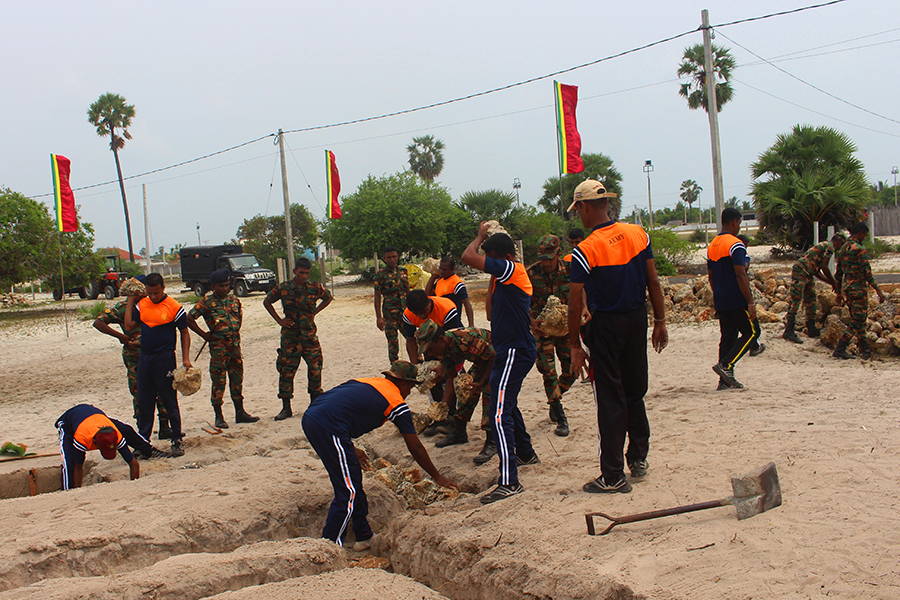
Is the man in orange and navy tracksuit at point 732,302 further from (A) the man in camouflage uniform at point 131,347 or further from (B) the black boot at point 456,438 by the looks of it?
(A) the man in camouflage uniform at point 131,347

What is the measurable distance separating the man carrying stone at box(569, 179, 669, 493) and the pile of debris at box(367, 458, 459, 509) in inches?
58.0

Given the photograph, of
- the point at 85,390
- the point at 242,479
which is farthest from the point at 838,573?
the point at 85,390

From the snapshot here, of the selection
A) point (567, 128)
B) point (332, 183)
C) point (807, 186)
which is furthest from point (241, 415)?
point (807, 186)

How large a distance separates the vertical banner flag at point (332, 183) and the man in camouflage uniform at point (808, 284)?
16.6 m

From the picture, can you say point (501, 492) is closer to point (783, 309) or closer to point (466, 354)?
point (466, 354)

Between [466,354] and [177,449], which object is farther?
[177,449]

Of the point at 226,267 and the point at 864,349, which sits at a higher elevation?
the point at 226,267

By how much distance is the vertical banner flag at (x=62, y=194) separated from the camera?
17906 millimetres

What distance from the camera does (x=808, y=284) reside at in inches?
375

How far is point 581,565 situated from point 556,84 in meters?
16.2

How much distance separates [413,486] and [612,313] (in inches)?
95.1

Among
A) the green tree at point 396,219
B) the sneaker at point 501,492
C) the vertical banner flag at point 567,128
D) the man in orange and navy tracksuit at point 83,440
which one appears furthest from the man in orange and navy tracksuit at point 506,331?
the green tree at point 396,219

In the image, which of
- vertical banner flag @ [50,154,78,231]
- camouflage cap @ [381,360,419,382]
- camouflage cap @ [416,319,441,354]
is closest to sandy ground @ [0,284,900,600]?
camouflage cap @ [381,360,419,382]

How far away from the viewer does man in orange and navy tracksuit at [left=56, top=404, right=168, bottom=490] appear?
5.35 meters
